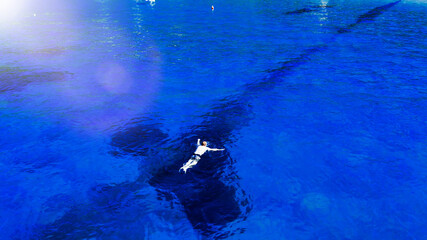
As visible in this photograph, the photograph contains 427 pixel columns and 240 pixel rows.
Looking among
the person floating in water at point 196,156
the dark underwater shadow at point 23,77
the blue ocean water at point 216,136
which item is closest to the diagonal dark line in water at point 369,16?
the blue ocean water at point 216,136

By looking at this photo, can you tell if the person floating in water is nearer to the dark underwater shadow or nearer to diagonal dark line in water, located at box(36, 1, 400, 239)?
diagonal dark line in water, located at box(36, 1, 400, 239)

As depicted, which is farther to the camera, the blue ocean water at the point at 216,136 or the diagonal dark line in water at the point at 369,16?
the diagonal dark line in water at the point at 369,16

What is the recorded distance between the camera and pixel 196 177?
20.4 m

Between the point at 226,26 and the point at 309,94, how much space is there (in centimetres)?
3472

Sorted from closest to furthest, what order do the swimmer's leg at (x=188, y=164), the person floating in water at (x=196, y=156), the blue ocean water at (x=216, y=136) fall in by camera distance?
the blue ocean water at (x=216, y=136)
the swimmer's leg at (x=188, y=164)
the person floating in water at (x=196, y=156)

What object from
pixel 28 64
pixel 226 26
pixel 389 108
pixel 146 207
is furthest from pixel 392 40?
pixel 28 64

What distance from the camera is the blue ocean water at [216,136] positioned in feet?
Answer: 58.0

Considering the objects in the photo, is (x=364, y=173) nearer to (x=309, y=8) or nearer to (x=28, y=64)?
(x=28, y=64)

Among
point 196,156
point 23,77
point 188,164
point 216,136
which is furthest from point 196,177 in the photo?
point 23,77

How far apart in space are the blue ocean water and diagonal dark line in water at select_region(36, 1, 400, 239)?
102mm

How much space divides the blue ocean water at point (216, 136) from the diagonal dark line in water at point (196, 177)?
0.33 ft

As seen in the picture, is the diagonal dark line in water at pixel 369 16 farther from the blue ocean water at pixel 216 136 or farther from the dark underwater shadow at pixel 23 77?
the dark underwater shadow at pixel 23 77

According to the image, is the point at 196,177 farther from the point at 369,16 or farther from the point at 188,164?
the point at 369,16

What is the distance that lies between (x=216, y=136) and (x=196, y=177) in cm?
539
